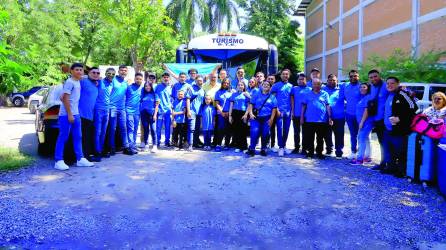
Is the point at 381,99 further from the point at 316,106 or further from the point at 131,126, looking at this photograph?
the point at 131,126

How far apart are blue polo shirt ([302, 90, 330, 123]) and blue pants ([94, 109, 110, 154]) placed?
12.7ft

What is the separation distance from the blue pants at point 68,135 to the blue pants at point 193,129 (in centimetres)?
251

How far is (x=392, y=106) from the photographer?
6758 mm

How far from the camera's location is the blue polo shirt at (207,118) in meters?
8.99

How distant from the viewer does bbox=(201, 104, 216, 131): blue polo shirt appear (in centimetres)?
899

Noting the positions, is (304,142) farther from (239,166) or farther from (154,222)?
(154,222)

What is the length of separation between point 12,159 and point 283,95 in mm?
5412

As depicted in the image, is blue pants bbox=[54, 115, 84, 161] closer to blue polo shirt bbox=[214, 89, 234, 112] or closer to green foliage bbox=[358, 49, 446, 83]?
blue polo shirt bbox=[214, 89, 234, 112]

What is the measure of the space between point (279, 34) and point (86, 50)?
1786cm

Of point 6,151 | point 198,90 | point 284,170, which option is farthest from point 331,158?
point 6,151

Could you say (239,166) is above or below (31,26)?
below

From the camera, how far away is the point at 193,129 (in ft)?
29.6

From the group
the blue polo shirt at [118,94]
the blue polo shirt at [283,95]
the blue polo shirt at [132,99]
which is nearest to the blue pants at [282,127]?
the blue polo shirt at [283,95]

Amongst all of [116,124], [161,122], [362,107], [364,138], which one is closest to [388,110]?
[362,107]
